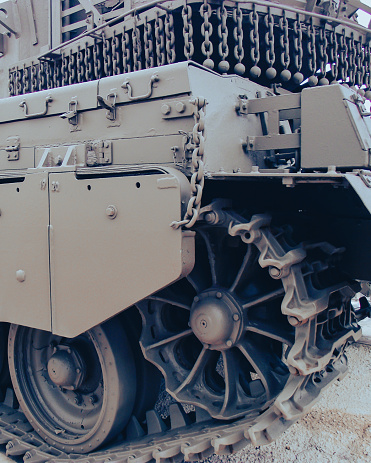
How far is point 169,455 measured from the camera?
2.59 metres

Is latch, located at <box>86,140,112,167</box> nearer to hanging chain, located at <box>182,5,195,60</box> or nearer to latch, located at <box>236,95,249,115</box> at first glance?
latch, located at <box>236,95,249,115</box>

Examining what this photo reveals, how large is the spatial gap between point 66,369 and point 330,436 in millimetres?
1965

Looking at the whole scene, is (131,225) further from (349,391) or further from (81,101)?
Result: (349,391)

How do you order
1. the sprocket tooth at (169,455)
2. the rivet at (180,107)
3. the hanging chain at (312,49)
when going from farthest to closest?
1. the hanging chain at (312,49)
2. the rivet at (180,107)
3. the sprocket tooth at (169,455)

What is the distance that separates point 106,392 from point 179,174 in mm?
1526

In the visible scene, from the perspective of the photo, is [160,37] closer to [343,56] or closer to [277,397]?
[343,56]

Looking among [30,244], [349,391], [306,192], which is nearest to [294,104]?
[306,192]

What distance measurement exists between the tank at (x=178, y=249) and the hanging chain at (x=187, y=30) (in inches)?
0.5

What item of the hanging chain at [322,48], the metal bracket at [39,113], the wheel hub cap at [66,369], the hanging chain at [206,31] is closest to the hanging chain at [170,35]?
the hanging chain at [206,31]

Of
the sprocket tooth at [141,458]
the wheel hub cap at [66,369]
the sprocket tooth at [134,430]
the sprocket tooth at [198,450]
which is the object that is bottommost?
the sprocket tooth at [134,430]

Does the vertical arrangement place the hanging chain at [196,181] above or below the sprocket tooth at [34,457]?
above

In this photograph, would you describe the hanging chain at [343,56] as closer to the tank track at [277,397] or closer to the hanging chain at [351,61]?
the hanging chain at [351,61]

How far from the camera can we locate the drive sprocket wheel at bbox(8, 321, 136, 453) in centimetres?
307

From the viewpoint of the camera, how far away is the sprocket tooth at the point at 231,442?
7.83 feet
